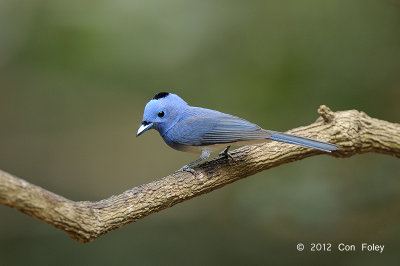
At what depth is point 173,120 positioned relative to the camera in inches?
137

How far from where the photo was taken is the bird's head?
3.42 metres

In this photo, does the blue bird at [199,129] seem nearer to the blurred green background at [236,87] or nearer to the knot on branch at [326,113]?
the knot on branch at [326,113]

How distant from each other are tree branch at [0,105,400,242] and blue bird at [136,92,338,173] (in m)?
0.15

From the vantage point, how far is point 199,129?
339cm

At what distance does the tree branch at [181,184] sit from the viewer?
2424 millimetres

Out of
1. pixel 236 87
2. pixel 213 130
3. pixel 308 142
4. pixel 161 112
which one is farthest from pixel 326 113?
pixel 236 87

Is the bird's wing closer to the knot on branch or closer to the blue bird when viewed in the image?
the blue bird

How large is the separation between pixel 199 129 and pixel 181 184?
0.44 metres

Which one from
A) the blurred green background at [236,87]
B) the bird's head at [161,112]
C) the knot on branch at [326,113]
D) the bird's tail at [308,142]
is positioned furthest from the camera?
the blurred green background at [236,87]

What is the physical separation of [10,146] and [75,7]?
6.05 ft

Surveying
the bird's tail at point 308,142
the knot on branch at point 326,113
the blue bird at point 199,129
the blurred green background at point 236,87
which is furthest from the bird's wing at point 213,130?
the blurred green background at point 236,87

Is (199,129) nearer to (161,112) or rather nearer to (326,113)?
(161,112)

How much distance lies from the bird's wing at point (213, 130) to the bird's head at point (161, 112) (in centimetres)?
8

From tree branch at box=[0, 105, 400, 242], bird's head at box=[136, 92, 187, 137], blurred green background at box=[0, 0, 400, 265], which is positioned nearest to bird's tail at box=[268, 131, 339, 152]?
tree branch at box=[0, 105, 400, 242]
